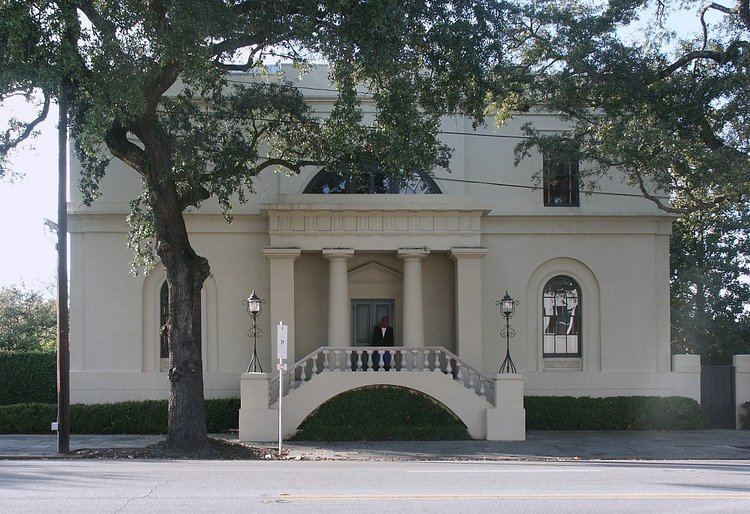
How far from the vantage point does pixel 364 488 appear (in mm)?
11797

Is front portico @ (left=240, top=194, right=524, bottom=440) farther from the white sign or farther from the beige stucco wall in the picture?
the white sign

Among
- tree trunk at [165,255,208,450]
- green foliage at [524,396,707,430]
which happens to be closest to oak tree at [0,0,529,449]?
tree trunk at [165,255,208,450]

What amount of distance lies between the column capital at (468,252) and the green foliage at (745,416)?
8.40 meters

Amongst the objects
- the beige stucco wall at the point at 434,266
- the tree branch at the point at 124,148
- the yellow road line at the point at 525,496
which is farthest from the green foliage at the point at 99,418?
the yellow road line at the point at 525,496

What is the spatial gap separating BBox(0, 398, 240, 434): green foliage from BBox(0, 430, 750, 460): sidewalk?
49 cm

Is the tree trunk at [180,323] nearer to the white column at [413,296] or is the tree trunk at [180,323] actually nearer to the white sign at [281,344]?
the white sign at [281,344]

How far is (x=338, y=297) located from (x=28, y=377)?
9.00 meters

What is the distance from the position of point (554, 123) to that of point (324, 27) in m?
10.1

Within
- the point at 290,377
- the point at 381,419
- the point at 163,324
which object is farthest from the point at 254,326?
the point at 381,419

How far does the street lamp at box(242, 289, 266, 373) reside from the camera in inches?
869

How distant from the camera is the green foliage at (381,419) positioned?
21062 mm

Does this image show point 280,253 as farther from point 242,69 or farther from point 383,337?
point 242,69

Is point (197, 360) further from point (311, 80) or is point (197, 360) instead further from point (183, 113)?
point (311, 80)

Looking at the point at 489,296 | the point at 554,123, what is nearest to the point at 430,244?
the point at 489,296
